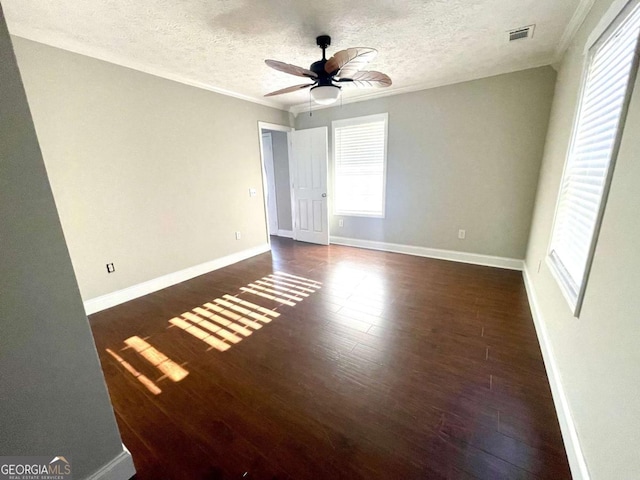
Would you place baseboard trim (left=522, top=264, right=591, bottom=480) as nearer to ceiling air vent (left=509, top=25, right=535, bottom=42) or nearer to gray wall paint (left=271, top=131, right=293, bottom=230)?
ceiling air vent (left=509, top=25, right=535, bottom=42)

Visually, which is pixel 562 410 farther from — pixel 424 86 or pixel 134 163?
pixel 134 163

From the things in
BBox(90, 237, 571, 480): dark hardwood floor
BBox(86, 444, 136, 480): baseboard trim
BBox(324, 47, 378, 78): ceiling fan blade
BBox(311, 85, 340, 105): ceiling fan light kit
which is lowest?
BBox(90, 237, 571, 480): dark hardwood floor

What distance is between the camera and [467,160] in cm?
350

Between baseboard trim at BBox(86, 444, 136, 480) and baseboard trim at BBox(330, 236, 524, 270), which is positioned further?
baseboard trim at BBox(330, 236, 524, 270)

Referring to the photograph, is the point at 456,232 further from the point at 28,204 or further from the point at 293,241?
the point at 28,204

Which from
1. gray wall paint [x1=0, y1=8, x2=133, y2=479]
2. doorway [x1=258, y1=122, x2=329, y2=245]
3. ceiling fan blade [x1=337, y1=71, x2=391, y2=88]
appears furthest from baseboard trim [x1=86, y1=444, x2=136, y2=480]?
doorway [x1=258, y1=122, x2=329, y2=245]

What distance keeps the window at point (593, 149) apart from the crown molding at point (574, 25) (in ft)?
1.37

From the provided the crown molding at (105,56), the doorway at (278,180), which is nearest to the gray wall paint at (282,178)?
the doorway at (278,180)

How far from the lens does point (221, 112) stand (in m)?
3.58

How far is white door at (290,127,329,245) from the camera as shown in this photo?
4488 millimetres

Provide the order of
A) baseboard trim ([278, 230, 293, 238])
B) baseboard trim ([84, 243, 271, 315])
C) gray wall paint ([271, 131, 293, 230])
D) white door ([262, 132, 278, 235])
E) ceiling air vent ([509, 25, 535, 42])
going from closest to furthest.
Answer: ceiling air vent ([509, 25, 535, 42]) < baseboard trim ([84, 243, 271, 315]) < gray wall paint ([271, 131, 293, 230]) < white door ([262, 132, 278, 235]) < baseboard trim ([278, 230, 293, 238])

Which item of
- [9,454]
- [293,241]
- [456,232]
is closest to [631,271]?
[9,454]

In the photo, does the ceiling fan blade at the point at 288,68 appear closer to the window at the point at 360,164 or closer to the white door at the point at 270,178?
the window at the point at 360,164

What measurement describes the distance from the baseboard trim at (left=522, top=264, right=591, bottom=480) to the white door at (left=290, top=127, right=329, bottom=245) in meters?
3.31
